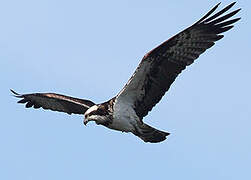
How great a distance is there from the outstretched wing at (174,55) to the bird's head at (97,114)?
15.5 inches

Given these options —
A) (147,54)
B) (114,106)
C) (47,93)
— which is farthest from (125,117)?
(47,93)

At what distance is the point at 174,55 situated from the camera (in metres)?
16.0

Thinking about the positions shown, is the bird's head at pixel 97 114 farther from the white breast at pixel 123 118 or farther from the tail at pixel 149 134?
the tail at pixel 149 134

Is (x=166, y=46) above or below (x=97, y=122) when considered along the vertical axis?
above

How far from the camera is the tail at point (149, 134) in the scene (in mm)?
16469

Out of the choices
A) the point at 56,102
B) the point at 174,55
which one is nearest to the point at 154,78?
the point at 174,55

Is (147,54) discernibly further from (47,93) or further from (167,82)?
(47,93)

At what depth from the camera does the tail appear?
1647 centimetres

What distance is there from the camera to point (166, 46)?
15828 mm

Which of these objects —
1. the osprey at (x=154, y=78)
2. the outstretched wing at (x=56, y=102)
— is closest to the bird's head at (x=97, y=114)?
the osprey at (x=154, y=78)

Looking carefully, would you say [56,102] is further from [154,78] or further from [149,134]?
[154,78]

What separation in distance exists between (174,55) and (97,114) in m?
1.90

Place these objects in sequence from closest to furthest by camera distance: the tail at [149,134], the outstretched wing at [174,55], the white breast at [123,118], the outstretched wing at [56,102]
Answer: the outstretched wing at [174,55]
the white breast at [123,118]
the tail at [149,134]
the outstretched wing at [56,102]

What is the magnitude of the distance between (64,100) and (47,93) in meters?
0.71
